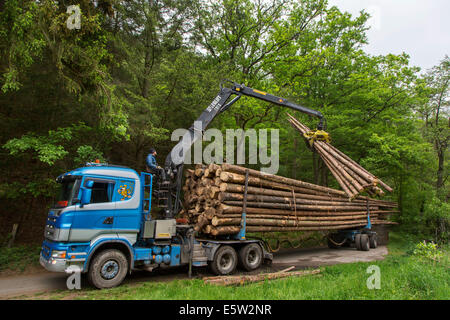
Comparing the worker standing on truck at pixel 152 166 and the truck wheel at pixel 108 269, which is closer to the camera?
the truck wheel at pixel 108 269

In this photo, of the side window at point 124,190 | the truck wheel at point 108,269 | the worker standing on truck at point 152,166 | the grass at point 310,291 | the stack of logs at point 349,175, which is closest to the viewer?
the grass at point 310,291

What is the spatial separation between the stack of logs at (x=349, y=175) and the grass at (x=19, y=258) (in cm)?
1132

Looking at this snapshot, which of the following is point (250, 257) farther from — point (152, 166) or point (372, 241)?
point (372, 241)

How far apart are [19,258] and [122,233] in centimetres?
478

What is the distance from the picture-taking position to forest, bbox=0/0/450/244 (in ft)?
30.3

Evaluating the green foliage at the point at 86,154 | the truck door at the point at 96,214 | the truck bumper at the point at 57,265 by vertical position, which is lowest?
the truck bumper at the point at 57,265

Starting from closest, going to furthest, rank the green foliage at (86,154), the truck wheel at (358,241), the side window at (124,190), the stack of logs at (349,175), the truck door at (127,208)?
the truck door at (127,208) < the side window at (124,190) < the green foliage at (86,154) < the stack of logs at (349,175) < the truck wheel at (358,241)

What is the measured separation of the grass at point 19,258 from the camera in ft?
28.9

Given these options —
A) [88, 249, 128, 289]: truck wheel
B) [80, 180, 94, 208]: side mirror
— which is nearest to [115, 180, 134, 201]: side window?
[80, 180, 94, 208]: side mirror

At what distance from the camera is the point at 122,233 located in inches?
298

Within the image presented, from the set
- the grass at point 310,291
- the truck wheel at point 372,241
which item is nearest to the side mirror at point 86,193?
the grass at point 310,291

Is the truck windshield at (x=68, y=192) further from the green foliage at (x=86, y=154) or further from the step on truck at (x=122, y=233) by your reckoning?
the green foliage at (x=86, y=154)

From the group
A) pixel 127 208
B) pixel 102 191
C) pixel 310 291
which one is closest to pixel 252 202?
pixel 127 208
